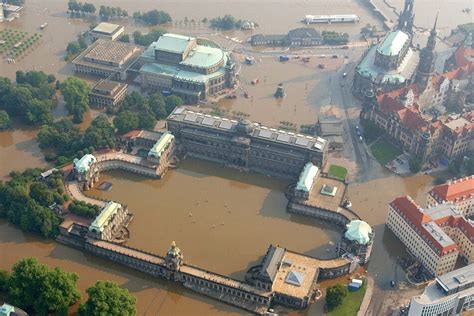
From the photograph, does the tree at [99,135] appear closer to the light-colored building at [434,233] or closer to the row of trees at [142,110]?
the row of trees at [142,110]

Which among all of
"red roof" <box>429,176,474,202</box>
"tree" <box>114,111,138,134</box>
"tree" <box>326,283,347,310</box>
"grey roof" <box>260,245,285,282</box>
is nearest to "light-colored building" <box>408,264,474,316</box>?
"tree" <box>326,283,347,310</box>

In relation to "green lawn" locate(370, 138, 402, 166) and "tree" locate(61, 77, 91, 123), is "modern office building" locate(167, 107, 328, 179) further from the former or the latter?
"tree" locate(61, 77, 91, 123)

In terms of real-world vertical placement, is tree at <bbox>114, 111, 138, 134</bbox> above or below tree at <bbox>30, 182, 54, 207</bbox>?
above

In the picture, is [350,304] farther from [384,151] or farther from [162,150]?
[162,150]

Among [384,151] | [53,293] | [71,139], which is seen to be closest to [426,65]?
[384,151]

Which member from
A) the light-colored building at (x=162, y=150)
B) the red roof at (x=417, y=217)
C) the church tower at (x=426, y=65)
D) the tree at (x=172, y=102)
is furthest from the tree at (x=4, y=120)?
the church tower at (x=426, y=65)

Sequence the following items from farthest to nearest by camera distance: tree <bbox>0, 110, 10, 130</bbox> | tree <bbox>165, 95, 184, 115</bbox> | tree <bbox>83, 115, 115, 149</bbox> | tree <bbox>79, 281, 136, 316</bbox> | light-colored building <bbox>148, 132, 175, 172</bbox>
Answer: tree <bbox>165, 95, 184, 115</bbox>
tree <bbox>0, 110, 10, 130</bbox>
tree <bbox>83, 115, 115, 149</bbox>
light-colored building <bbox>148, 132, 175, 172</bbox>
tree <bbox>79, 281, 136, 316</bbox>

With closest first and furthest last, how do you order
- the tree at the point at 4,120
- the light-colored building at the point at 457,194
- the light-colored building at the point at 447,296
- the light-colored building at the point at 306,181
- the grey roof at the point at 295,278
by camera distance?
the light-colored building at the point at 447,296
the grey roof at the point at 295,278
the light-colored building at the point at 457,194
the light-colored building at the point at 306,181
the tree at the point at 4,120
